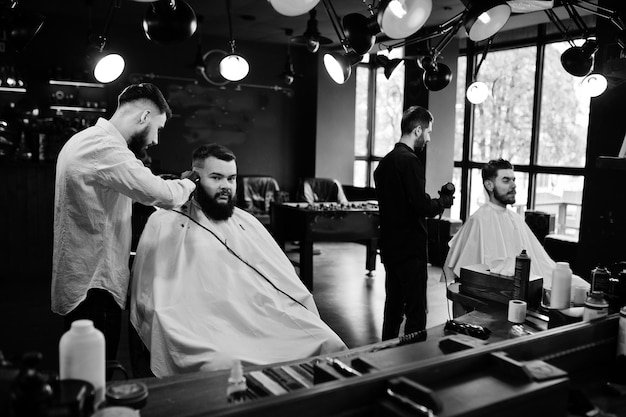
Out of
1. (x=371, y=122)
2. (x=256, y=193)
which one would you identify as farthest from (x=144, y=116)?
(x=371, y=122)

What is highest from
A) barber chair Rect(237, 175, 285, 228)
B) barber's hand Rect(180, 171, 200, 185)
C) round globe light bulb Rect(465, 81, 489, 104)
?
round globe light bulb Rect(465, 81, 489, 104)

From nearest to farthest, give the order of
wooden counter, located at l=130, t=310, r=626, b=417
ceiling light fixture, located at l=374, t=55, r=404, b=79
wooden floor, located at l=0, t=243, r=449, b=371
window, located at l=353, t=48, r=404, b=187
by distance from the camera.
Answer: wooden counter, located at l=130, t=310, r=626, b=417 → wooden floor, located at l=0, t=243, r=449, b=371 → ceiling light fixture, located at l=374, t=55, r=404, b=79 → window, located at l=353, t=48, r=404, b=187

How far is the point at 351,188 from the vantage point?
7.98 m

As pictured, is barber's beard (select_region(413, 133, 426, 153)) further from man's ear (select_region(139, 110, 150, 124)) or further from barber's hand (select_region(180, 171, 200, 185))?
man's ear (select_region(139, 110, 150, 124))

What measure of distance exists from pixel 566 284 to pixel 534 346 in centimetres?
76

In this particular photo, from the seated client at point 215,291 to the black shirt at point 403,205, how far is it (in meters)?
0.91

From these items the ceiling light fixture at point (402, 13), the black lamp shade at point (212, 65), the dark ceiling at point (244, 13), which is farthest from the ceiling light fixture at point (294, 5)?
the black lamp shade at point (212, 65)

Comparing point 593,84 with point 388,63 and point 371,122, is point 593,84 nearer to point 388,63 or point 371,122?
point 388,63

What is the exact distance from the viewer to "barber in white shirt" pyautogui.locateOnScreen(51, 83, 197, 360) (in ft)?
7.44

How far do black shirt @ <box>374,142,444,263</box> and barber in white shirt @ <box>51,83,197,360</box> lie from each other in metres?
1.29

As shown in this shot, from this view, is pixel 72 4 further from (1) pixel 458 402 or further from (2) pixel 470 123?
(1) pixel 458 402

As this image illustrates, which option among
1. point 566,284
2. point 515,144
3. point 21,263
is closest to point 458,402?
point 566,284

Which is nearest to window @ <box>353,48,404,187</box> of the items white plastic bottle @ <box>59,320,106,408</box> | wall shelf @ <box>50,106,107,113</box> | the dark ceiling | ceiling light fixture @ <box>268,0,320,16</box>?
the dark ceiling

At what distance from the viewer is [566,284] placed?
2.17 m
